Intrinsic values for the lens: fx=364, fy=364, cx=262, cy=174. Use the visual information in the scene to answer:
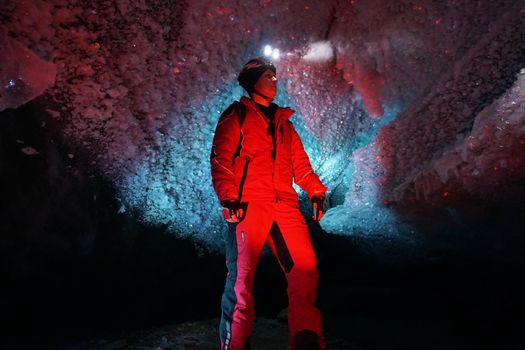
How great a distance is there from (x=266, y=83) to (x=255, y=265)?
112cm

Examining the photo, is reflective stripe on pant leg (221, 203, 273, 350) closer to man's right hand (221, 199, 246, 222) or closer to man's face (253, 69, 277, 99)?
man's right hand (221, 199, 246, 222)

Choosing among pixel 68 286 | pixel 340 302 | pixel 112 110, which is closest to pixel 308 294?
pixel 340 302

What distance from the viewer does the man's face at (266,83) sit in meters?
2.29

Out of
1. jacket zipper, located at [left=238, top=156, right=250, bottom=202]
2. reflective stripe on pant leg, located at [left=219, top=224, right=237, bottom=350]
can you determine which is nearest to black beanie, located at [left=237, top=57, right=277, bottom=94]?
jacket zipper, located at [left=238, top=156, right=250, bottom=202]

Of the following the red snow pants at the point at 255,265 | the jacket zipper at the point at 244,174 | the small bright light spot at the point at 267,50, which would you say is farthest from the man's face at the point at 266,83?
the small bright light spot at the point at 267,50

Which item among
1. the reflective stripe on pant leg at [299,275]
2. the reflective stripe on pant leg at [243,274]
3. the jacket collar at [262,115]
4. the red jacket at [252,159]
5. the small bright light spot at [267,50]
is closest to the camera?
the reflective stripe on pant leg at [243,274]

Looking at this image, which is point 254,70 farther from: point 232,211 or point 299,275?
point 299,275

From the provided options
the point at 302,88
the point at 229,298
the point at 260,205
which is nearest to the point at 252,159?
the point at 260,205

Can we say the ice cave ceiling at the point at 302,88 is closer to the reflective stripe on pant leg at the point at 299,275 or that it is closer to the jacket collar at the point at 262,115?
the jacket collar at the point at 262,115

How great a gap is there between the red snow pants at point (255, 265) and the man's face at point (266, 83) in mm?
728

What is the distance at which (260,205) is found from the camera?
6.50 feet

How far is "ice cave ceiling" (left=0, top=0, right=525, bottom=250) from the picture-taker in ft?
7.92

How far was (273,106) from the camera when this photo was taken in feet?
7.75

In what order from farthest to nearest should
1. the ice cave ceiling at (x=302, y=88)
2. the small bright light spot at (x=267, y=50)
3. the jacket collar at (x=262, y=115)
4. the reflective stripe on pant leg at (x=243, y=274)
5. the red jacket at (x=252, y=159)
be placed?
the small bright light spot at (x=267, y=50), the ice cave ceiling at (x=302, y=88), the jacket collar at (x=262, y=115), the red jacket at (x=252, y=159), the reflective stripe on pant leg at (x=243, y=274)
